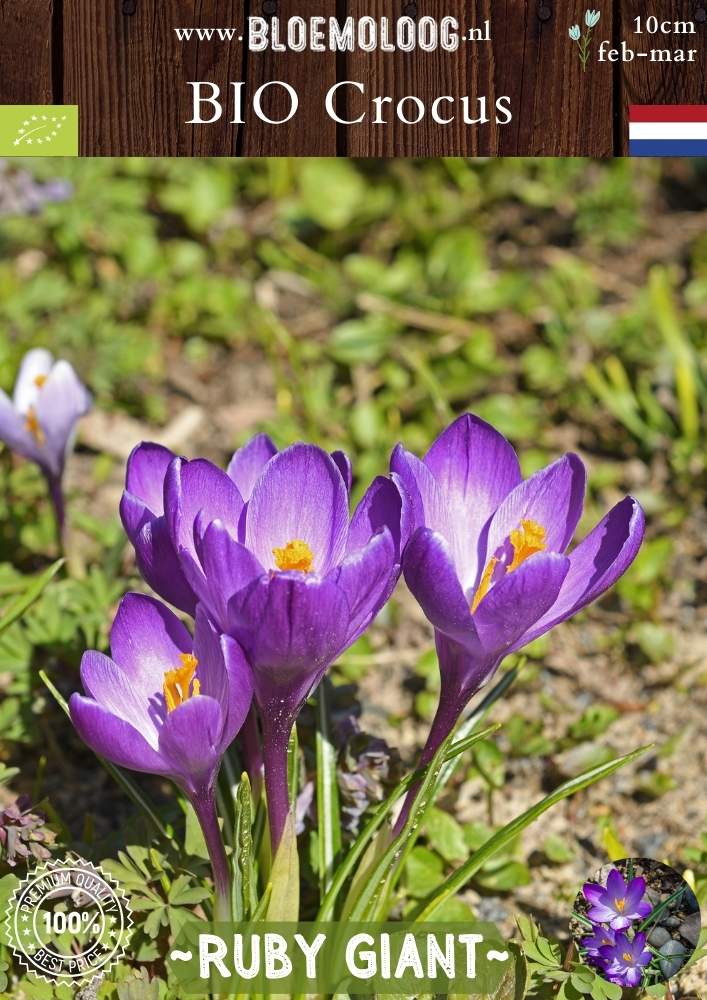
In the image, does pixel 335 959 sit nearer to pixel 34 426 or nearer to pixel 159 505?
pixel 159 505

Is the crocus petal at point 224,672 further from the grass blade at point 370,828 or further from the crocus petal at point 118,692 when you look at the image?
the grass blade at point 370,828

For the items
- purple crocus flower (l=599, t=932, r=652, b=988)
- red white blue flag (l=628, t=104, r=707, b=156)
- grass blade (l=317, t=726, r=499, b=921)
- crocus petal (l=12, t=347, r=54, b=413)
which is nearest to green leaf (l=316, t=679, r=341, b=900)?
grass blade (l=317, t=726, r=499, b=921)

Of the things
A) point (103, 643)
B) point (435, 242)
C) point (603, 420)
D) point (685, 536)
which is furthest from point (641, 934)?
point (435, 242)

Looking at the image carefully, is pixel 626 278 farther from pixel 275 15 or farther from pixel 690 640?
pixel 275 15

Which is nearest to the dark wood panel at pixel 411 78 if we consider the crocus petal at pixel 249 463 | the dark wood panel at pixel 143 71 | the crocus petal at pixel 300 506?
the dark wood panel at pixel 143 71

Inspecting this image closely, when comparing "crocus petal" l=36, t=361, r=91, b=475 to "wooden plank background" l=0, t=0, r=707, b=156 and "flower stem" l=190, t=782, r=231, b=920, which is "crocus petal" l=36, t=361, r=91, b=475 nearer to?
"wooden plank background" l=0, t=0, r=707, b=156

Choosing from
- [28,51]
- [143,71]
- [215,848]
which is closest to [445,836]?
[215,848]

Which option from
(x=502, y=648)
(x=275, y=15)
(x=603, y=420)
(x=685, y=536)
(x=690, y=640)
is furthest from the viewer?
(x=603, y=420)
